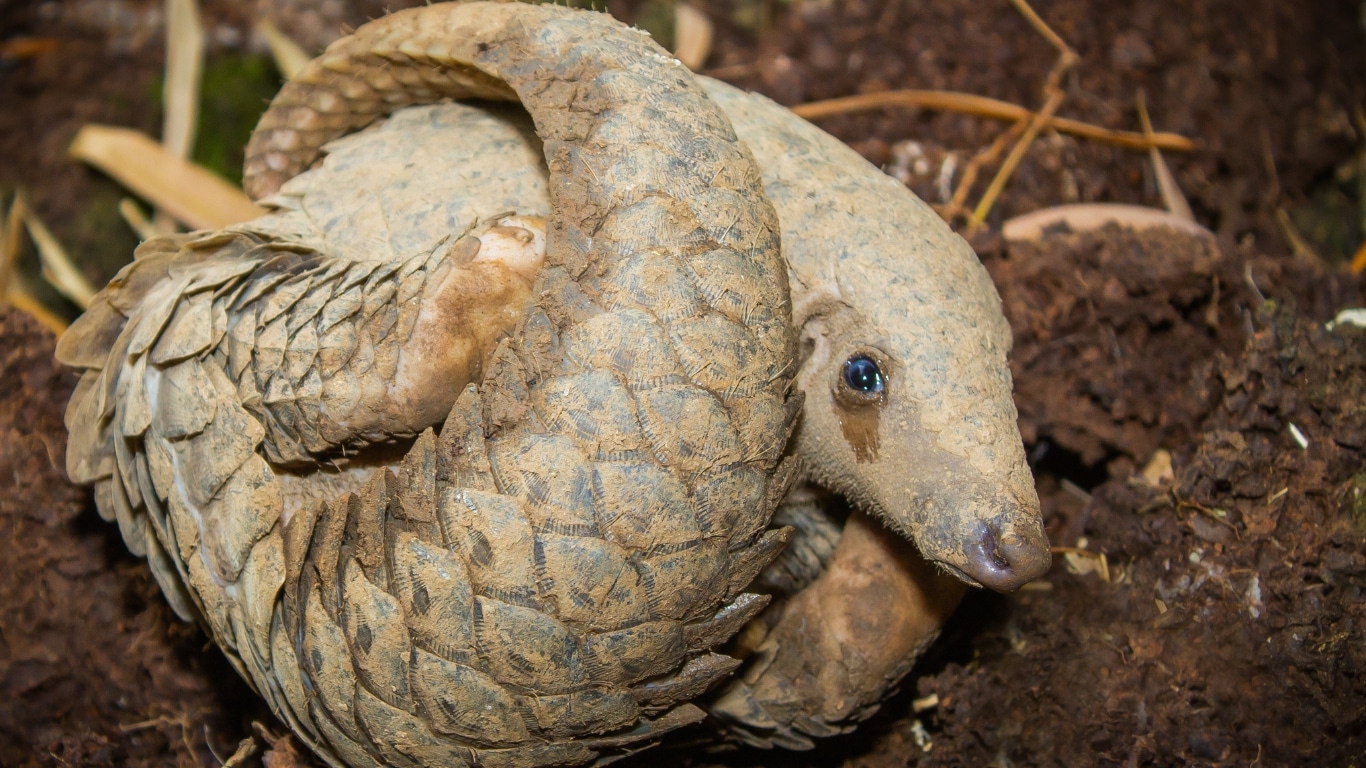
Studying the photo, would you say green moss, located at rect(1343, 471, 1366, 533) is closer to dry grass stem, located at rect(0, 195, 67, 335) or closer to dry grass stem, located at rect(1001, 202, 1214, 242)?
dry grass stem, located at rect(1001, 202, 1214, 242)

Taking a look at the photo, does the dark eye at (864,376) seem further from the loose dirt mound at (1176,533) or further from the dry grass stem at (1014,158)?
the dry grass stem at (1014,158)

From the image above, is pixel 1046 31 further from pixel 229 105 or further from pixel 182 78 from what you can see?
pixel 182 78

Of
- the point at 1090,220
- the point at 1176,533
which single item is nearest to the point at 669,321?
the point at 1176,533

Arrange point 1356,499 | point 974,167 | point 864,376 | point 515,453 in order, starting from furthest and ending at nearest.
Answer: point 974,167, point 1356,499, point 864,376, point 515,453

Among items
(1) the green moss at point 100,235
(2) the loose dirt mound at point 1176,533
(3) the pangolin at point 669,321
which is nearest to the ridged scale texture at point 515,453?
(3) the pangolin at point 669,321

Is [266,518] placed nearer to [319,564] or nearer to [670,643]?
[319,564]

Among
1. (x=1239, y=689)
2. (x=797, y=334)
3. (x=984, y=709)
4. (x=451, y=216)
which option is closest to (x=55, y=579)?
(x=451, y=216)
